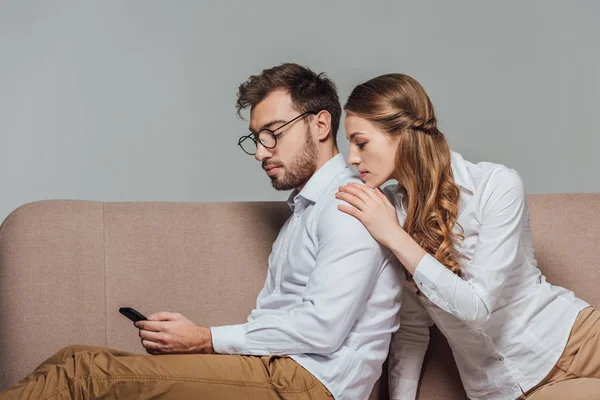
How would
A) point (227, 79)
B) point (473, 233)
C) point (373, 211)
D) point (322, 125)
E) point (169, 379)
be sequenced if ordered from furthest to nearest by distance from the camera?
point (227, 79) → point (322, 125) → point (473, 233) → point (373, 211) → point (169, 379)

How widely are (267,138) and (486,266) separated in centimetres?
78

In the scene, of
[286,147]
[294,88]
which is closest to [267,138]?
[286,147]

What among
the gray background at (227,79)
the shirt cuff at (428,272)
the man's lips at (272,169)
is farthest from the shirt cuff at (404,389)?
the gray background at (227,79)

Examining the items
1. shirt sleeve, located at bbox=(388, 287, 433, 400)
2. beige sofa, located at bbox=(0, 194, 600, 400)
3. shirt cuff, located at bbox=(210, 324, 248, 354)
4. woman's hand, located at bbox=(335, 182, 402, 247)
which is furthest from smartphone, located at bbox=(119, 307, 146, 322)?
shirt sleeve, located at bbox=(388, 287, 433, 400)

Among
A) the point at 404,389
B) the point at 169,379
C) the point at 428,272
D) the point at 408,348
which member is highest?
the point at 428,272

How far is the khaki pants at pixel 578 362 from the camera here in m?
2.27

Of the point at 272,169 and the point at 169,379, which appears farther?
the point at 272,169

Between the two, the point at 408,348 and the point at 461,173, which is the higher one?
the point at 461,173

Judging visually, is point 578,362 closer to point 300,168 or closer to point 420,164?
point 420,164

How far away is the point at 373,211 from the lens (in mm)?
2236

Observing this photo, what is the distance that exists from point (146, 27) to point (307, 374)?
1911 mm

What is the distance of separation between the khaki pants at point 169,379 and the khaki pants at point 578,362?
613mm

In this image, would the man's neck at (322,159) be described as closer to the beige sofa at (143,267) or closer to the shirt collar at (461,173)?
the beige sofa at (143,267)

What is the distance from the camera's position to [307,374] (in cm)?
218
